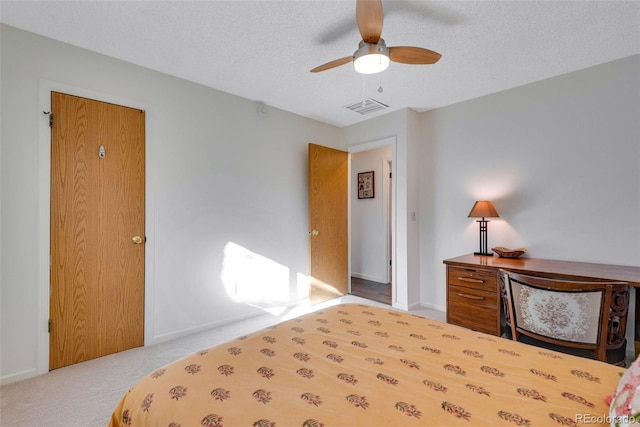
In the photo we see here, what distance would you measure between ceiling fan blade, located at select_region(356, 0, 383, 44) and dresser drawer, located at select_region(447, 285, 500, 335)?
229 cm

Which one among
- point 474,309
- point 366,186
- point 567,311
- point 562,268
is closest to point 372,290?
point 366,186

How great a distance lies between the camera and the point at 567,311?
1527 millimetres

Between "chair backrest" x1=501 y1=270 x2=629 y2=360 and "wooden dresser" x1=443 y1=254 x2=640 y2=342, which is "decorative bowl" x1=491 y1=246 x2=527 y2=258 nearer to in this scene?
"wooden dresser" x1=443 y1=254 x2=640 y2=342

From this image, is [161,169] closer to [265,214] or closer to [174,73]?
[174,73]

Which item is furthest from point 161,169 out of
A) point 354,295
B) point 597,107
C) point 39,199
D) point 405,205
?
point 597,107

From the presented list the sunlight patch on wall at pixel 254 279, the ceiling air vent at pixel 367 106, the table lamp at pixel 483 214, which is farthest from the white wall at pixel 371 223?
the sunlight patch on wall at pixel 254 279

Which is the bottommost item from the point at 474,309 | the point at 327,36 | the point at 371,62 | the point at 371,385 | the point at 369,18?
the point at 474,309

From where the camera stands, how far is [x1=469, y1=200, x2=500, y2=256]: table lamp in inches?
118

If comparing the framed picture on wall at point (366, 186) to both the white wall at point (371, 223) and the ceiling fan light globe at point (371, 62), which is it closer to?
the white wall at point (371, 223)

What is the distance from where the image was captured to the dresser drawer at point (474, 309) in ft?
8.30

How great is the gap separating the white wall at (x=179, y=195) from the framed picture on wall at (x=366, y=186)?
1211 millimetres

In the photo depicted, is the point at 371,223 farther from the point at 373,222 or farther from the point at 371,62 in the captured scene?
the point at 371,62

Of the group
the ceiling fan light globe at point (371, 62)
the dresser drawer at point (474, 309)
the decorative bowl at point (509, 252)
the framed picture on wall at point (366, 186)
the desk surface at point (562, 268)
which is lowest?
the dresser drawer at point (474, 309)

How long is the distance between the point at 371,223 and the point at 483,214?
242 cm
